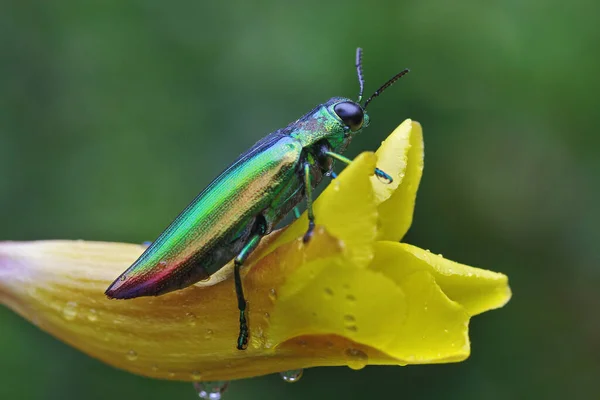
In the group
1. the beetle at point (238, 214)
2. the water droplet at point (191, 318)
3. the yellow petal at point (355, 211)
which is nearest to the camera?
the yellow petal at point (355, 211)

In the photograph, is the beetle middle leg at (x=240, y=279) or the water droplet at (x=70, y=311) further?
the water droplet at (x=70, y=311)

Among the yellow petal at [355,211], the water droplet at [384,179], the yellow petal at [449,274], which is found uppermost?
the water droplet at [384,179]

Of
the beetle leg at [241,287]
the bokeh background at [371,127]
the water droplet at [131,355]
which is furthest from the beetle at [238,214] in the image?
the bokeh background at [371,127]

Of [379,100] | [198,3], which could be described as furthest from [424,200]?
[198,3]

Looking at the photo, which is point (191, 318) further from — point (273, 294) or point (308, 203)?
point (308, 203)

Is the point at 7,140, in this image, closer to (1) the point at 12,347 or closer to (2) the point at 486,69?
(1) the point at 12,347

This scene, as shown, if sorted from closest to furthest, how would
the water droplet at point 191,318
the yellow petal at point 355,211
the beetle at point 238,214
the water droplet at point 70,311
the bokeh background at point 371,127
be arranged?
1. the yellow petal at point 355,211
2. the beetle at point 238,214
3. the water droplet at point 191,318
4. the water droplet at point 70,311
5. the bokeh background at point 371,127

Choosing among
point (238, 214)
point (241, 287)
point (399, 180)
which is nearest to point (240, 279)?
point (241, 287)

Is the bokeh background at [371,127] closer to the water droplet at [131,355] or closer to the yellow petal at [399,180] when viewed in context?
the water droplet at [131,355]
